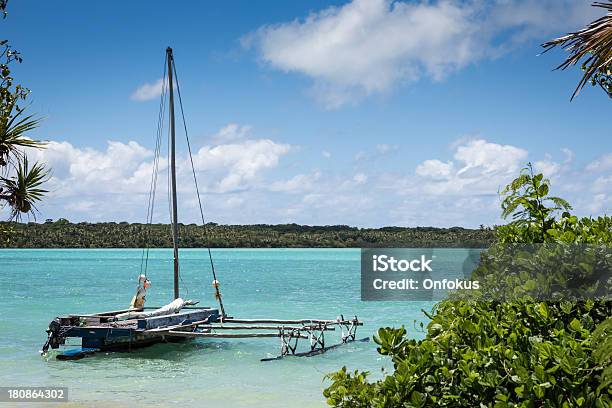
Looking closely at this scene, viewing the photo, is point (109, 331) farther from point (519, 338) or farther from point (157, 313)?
point (519, 338)

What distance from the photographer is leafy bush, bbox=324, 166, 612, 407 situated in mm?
2969

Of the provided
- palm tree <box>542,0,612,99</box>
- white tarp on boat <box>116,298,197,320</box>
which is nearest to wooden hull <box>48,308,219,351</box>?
white tarp on boat <box>116,298,197,320</box>

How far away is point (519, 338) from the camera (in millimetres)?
3320

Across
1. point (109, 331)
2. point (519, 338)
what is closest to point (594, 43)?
point (519, 338)

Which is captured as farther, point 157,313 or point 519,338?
point 157,313

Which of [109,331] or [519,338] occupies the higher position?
[519,338]

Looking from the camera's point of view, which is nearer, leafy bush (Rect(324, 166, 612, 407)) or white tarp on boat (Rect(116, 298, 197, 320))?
leafy bush (Rect(324, 166, 612, 407))

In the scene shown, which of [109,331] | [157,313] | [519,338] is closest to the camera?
[519,338]

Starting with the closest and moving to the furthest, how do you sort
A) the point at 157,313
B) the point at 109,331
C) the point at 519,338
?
the point at 519,338
the point at 109,331
the point at 157,313

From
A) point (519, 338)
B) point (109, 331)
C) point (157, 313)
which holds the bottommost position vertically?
point (109, 331)

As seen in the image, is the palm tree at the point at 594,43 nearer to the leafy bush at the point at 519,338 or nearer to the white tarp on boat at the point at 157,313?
the leafy bush at the point at 519,338

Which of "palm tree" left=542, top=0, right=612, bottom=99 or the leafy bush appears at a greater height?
"palm tree" left=542, top=0, right=612, bottom=99

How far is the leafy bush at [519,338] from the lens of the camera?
9.74 feet

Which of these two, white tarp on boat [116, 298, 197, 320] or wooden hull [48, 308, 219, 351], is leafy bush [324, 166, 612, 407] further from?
white tarp on boat [116, 298, 197, 320]
